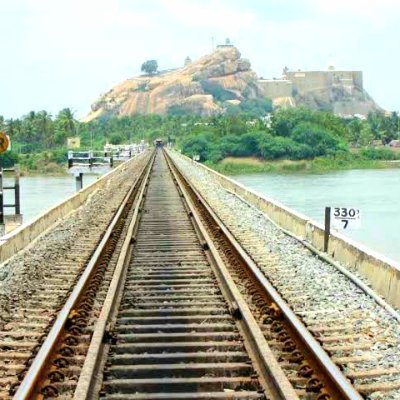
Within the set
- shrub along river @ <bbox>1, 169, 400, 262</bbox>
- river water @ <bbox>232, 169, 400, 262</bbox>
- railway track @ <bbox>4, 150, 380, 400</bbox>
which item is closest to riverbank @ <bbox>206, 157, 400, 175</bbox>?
shrub along river @ <bbox>1, 169, 400, 262</bbox>

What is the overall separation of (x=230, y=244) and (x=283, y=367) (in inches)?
263

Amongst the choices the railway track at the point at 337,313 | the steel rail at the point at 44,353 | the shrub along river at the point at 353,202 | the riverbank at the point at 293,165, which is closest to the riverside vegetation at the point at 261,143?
the riverbank at the point at 293,165

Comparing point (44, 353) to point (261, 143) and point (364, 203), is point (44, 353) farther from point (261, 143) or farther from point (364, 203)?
point (261, 143)

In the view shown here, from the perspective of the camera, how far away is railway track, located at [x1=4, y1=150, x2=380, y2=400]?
5438 mm

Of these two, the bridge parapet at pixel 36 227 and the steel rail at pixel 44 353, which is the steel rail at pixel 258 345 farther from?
the bridge parapet at pixel 36 227

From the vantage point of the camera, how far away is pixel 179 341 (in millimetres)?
6809

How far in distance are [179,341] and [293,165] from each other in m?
88.8

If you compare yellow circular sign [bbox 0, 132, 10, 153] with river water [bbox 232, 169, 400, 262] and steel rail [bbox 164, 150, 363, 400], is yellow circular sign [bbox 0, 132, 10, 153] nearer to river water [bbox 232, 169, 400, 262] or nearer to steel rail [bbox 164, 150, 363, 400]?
river water [bbox 232, 169, 400, 262]

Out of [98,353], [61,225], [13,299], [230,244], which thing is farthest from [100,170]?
[98,353]

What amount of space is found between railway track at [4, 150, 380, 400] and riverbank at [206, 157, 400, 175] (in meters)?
76.7

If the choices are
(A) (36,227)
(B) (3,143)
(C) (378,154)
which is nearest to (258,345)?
(A) (36,227)

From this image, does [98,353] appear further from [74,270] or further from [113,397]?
[74,270]

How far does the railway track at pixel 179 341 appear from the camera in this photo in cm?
544

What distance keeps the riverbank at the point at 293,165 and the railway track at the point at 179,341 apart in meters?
76.7
